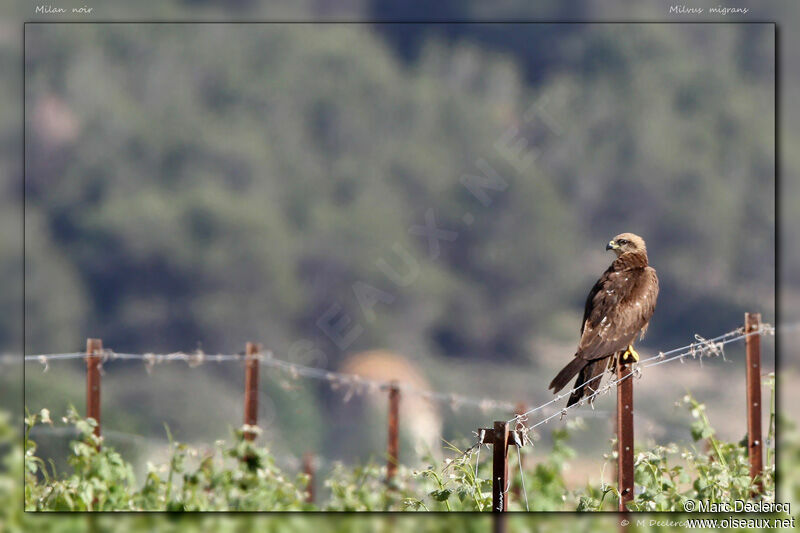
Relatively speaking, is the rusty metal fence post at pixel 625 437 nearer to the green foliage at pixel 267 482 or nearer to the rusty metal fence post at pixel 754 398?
the green foliage at pixel 267 482

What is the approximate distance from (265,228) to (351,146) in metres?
5.17

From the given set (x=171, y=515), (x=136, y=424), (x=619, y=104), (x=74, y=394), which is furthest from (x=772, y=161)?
(x=619, y=104)

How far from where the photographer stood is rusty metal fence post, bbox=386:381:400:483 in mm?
7207

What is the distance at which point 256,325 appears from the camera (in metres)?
30.6

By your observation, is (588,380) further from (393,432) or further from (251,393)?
(393,432)

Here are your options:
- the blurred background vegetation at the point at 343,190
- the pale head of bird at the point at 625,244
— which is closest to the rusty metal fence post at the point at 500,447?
the pale head of bird at the point at 625,244

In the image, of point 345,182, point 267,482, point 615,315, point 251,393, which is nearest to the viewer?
point 615,315

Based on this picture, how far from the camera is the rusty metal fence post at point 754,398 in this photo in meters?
5.35

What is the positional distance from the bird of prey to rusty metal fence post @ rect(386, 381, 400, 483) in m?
1.95

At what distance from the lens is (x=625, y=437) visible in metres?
5.00

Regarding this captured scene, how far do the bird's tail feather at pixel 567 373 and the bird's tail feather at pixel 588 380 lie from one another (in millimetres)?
52

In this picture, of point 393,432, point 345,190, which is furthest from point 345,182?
point 393,432

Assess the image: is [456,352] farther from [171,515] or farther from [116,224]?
[171,515]

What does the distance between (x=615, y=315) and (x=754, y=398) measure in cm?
82
